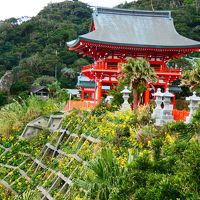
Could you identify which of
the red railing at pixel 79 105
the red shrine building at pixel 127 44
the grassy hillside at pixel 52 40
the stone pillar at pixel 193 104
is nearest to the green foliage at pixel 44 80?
the grassy hillside at pixel 52 40

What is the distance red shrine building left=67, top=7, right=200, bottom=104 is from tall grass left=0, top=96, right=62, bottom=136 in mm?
3705

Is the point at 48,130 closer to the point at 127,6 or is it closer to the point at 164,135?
the point at 164,135

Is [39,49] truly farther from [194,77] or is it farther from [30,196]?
[30,196]

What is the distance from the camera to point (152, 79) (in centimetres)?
1981

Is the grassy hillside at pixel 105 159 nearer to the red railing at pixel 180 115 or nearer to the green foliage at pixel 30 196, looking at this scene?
the green foliage at pixel 30 196

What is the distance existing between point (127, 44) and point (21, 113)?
7888 millimetres

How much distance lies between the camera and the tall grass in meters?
23.6

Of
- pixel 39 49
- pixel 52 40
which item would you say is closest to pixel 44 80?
pixel 39 49

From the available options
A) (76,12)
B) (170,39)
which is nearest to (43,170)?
(170,39)

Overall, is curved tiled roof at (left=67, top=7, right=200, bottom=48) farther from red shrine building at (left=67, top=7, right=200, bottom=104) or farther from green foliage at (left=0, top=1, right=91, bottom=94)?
green foliage at (left=0, top=1, right=91, bottom=94)

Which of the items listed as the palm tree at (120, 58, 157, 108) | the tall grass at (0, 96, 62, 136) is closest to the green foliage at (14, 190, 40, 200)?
the palm tree at (120, 58, 157, 108)

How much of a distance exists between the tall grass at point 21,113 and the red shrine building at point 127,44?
A: 3705mm

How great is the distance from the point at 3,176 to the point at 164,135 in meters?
8.63

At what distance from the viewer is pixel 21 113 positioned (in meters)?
24.9
